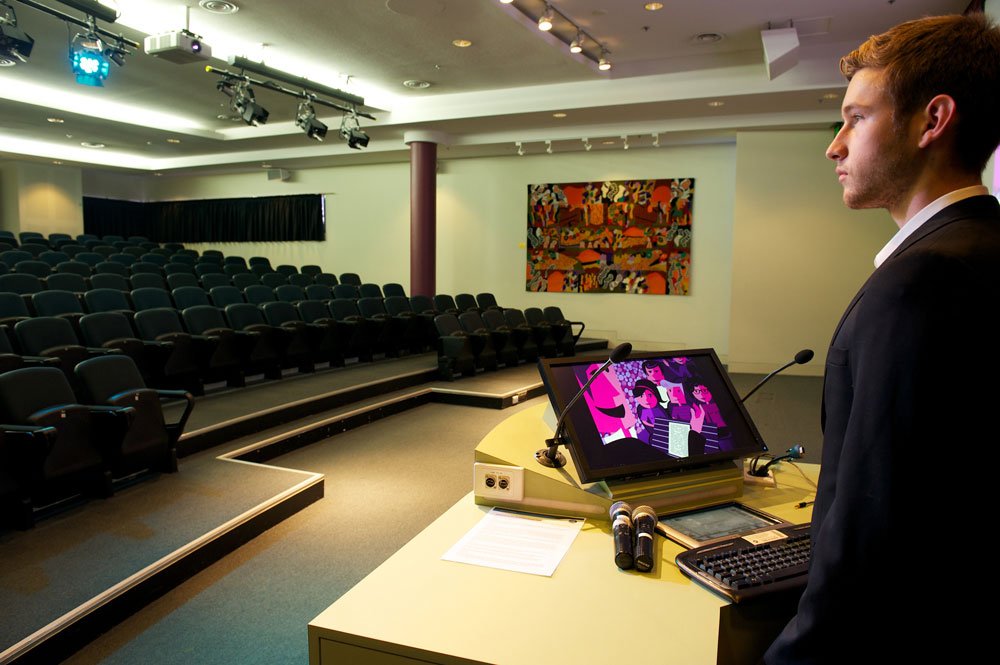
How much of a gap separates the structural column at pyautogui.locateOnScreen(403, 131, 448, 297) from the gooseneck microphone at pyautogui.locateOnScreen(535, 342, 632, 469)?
8.55 m

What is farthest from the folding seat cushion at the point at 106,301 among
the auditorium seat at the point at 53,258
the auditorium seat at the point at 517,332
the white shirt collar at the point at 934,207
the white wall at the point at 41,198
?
the white wall at the point at 41,198

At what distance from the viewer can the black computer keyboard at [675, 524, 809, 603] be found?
4.40ft

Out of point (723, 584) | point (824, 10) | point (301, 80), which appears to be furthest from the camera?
point (301, 80)

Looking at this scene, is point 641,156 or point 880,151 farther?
point 641,156

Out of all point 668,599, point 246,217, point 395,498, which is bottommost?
point 395,498

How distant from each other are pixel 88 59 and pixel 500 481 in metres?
6.36

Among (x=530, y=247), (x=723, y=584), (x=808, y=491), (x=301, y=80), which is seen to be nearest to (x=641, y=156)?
(x=530, y=247)

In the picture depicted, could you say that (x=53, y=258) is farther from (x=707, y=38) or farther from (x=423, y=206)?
(x=707, y=38)

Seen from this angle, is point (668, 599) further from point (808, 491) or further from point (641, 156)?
point (641, 156)

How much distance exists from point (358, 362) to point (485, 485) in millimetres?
6416

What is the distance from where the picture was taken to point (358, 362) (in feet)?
26.3

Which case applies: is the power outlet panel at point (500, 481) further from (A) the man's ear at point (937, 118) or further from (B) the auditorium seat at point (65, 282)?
(B) the auditorium seat at point (65, 282)

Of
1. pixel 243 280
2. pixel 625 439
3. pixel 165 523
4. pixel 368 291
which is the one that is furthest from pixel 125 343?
pixel 625 439

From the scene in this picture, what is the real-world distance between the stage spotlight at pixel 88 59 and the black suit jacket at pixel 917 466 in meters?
7.08
